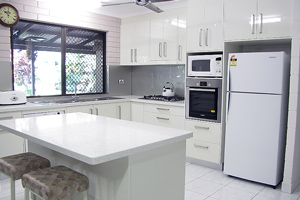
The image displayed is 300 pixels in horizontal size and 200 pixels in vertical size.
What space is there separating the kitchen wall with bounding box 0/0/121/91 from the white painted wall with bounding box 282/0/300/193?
3.15 m

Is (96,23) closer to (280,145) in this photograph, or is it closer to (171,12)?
(171,12)

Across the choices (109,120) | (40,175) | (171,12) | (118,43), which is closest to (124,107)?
(118,43)

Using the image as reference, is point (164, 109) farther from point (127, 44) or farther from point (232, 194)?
point (232, 194)

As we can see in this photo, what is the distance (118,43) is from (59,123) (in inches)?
123

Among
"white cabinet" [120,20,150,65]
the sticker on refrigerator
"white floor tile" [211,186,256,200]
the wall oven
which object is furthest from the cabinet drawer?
"white cabinet" [120,20,150,65]

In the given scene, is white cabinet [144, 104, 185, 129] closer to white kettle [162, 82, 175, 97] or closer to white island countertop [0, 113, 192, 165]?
white kettle [162, 82, 175, 97]

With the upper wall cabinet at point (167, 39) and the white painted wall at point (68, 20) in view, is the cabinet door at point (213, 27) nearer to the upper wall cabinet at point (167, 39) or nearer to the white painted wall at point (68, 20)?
the upper wall cabinet at point (167, 39)

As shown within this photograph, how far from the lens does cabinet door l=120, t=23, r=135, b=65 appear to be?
495cm

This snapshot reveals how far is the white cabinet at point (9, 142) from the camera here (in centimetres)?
324

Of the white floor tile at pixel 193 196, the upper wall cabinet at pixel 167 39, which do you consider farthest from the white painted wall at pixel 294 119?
the upper wall cabinet at pixel 167 39

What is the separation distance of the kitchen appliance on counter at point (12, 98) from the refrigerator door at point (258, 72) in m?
2.77

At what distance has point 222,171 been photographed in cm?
364

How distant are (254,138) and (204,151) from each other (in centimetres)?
80

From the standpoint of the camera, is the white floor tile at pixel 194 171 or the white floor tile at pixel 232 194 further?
the white floor tile at pixel 194 171
